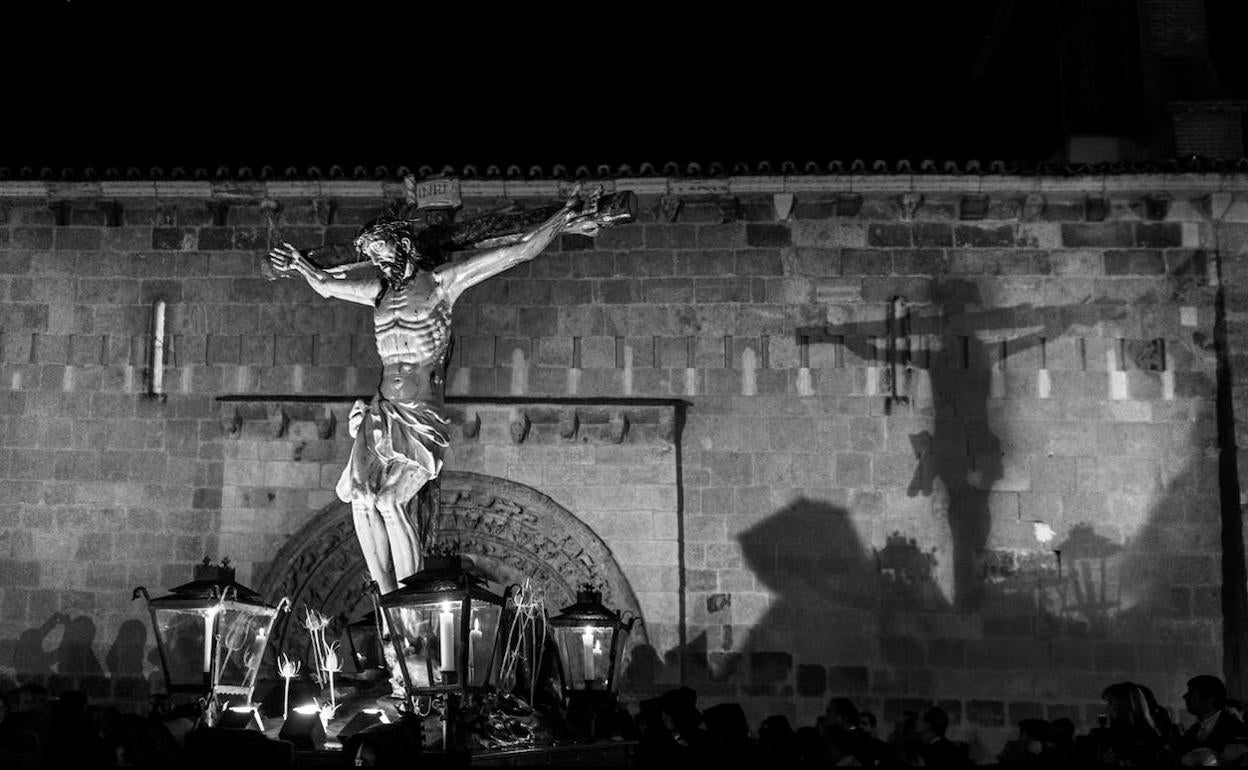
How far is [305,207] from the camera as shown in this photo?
14.5 m

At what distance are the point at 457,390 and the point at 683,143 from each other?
7.63 metres

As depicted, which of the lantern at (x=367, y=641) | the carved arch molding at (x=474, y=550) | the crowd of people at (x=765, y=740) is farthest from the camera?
the carved arch molding at (x=474, y=550)

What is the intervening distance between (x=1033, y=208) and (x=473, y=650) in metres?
8.86

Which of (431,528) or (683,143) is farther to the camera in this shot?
(683,143)

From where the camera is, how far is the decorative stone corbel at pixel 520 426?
1393 centimetres

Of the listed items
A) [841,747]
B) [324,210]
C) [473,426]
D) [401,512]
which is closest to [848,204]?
[473,426]

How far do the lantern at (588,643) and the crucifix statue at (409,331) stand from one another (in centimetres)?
135

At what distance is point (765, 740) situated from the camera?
7707 mm

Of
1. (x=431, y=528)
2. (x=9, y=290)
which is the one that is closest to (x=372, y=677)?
(x=431, y=528)

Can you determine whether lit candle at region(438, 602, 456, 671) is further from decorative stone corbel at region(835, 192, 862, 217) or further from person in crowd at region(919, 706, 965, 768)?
decorative stone corbel at region(835, 192, 862, 217)

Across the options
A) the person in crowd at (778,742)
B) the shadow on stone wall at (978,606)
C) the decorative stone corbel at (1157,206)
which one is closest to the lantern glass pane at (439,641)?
the person in crowd at (778,742)

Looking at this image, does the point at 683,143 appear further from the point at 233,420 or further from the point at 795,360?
the point at 233,420

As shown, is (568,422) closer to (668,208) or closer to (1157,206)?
(668,208)

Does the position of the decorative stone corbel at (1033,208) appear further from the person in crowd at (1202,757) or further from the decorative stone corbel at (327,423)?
the person in crowd at (1202,757)
